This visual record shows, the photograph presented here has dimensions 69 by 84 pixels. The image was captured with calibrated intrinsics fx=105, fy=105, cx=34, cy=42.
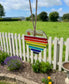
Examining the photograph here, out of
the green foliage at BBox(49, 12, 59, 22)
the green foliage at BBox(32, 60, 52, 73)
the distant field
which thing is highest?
the green foliage at BBox(49, 12, 59, 22)

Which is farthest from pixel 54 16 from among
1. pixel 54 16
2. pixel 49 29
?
pixel 49 29

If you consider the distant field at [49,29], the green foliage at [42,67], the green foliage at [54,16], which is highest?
the green foliage at [54,16]

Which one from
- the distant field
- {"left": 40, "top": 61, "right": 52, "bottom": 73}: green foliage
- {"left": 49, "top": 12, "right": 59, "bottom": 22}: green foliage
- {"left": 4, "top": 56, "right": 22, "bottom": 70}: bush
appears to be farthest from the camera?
{"left": 49, "top": 12, "right": 59, "bottom": 22}: green foliage

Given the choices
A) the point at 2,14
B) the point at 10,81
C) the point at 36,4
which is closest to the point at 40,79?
the point at 10,81

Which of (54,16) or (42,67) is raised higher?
(54,16)

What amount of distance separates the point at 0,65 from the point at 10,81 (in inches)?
37.1

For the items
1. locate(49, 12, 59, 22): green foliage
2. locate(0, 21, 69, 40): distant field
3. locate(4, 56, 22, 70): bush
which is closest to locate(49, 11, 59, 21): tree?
locate(49, 12, 59, 22): green foliage

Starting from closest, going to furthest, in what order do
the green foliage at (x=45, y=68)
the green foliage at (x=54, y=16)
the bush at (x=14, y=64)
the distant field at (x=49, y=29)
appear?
the green foliage at (x=45, y=68) < the bush at (x=14, y=64) < the distant field at (x=49, y=29) < the green foliage at (x=54, y=16)

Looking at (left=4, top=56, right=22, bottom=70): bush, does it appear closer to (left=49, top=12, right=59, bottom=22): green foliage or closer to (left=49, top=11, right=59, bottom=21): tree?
(left=49, top=12, right=59, bottom=22): green foliage

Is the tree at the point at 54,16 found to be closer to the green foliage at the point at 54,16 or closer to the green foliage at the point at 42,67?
the green foliage at the point at 54,16

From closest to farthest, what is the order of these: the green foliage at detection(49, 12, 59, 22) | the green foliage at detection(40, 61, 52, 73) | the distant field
A: the green foliage at detection(40, 61, 52, 73) → the distant field → the green foliage at detection(49, 12, 59, 22)

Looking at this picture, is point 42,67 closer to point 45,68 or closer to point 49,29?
point 45,68

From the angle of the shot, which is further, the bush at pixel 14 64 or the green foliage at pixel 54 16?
the green foliage at pixel 54 16

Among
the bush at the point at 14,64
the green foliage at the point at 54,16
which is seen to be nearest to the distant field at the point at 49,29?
Result: the bush at the point at 14,64
